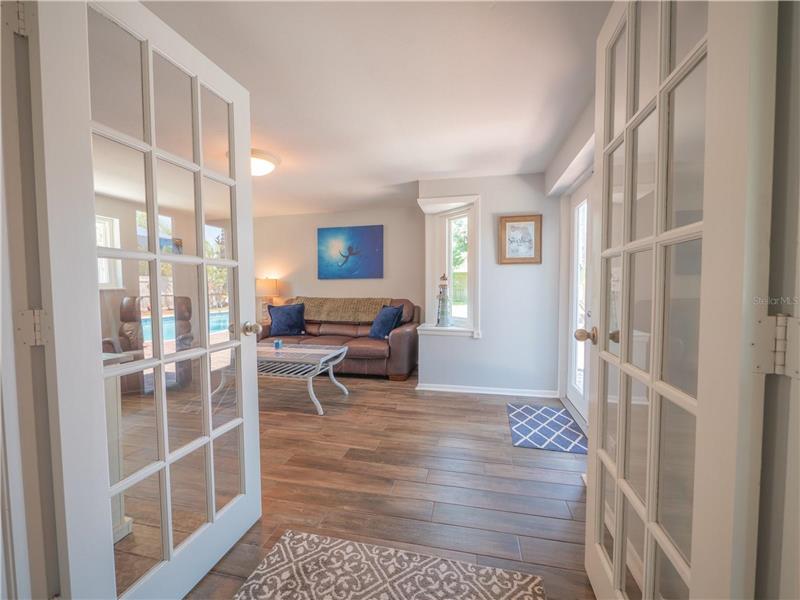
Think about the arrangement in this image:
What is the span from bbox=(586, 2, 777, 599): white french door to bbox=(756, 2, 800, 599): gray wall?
0.03m

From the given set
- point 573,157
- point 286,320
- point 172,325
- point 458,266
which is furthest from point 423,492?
point 286,320

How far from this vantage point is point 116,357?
98cm

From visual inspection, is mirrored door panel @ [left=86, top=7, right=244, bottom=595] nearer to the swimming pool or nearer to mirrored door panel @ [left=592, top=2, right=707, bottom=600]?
the swimming pool

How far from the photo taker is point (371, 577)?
124 cm

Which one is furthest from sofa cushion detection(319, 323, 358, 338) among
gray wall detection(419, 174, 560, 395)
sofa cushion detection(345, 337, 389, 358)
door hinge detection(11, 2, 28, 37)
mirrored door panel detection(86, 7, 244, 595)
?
door hinge detection(11, 2, 28, 37)

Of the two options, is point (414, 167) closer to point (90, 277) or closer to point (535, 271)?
point (535, 271)

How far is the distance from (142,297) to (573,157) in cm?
253

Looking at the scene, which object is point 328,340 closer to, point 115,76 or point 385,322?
point 385,322

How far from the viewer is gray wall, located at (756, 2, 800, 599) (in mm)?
517

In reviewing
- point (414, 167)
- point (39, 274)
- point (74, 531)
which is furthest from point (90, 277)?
point (414, 167)

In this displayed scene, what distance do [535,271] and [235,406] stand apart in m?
2.81

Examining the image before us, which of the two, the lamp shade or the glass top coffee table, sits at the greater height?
the lamp shade

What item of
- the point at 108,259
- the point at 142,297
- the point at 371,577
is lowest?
the point at 371,577

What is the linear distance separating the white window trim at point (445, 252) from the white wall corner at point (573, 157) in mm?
706
